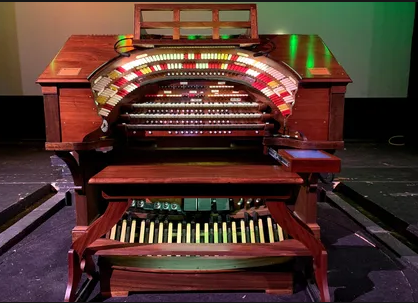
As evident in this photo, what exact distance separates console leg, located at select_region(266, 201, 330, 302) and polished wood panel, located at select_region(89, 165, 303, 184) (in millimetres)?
137

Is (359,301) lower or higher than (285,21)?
lower

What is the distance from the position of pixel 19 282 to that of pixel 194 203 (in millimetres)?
1052

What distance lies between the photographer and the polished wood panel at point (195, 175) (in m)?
1.58

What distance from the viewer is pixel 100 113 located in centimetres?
196

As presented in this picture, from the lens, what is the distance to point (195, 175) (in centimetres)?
165

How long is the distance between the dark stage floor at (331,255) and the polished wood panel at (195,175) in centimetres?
62

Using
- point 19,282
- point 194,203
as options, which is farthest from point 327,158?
point 19,282

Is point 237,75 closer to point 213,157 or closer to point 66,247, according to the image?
point 213,157

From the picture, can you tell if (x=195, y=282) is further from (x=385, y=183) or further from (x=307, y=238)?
(x=385, y=183)

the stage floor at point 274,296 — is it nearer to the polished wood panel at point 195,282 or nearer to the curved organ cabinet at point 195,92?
the polished wood panel at point 195,282

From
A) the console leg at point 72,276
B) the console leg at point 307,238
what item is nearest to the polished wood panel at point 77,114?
the console leg at point 72,276

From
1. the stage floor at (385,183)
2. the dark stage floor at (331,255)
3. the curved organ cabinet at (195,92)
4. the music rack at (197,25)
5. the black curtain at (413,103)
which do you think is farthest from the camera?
the black curtain at (413,103)

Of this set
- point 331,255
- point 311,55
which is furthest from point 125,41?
point 331,255

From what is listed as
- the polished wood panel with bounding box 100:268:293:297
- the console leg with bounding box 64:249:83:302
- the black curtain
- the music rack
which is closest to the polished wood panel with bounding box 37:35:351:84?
the music rack
